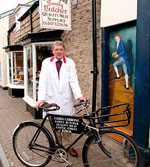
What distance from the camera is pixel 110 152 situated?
279cm

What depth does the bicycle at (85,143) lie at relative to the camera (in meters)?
2.65

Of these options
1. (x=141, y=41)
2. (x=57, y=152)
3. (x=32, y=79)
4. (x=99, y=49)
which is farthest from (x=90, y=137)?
(x=32, y=79)

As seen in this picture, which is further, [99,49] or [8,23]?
[8,23]

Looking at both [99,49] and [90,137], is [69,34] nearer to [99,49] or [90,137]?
[99,49]

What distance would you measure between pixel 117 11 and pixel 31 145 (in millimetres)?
2826

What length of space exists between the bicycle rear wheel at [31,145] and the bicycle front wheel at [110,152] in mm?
668

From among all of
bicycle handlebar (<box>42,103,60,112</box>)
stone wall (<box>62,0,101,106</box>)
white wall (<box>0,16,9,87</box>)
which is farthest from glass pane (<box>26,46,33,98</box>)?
white wall (<box>0,16,9,87</box>)

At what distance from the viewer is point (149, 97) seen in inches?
121

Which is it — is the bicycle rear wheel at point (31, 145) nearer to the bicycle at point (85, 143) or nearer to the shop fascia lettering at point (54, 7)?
the bicycle at point (85, 143)

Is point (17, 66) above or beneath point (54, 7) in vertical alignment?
beneath

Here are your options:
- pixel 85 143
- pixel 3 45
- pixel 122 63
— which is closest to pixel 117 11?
pixel 122 63

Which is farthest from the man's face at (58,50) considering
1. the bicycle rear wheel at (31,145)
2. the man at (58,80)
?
the bicycle rear wheel at (31,145)

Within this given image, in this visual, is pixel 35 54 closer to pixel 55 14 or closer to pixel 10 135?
pixel 55 14

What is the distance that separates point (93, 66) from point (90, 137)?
2066 millimetres
